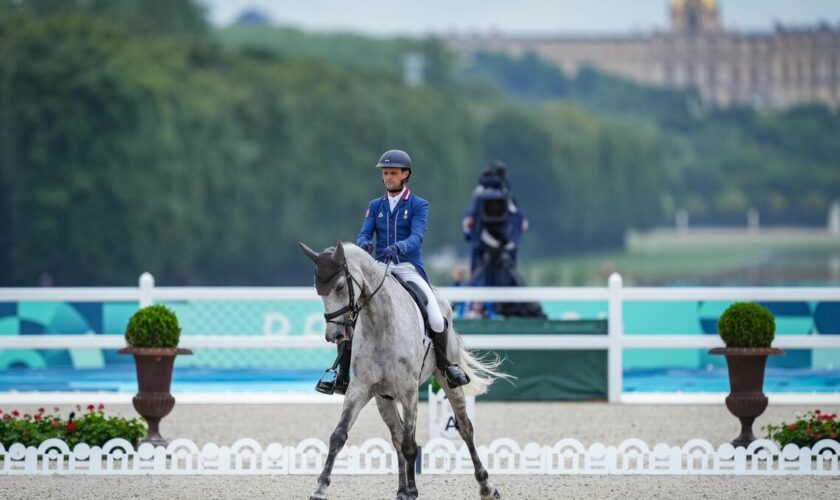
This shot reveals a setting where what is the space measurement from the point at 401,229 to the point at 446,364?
1037mm

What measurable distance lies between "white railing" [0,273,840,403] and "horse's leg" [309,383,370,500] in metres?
7.58

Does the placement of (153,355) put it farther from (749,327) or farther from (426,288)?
(749,327)

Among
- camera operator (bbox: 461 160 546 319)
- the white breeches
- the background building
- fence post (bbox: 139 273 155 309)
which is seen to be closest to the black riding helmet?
the white breeches

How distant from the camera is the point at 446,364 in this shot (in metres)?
11.2

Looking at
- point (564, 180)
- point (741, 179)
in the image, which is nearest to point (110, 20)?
point (564, 180)

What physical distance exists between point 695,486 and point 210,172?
48620mm

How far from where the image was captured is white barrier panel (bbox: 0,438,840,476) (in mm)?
12500

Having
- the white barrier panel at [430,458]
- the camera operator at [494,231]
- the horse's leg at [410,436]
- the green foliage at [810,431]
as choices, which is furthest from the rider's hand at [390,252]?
the camera operator at [494,231]

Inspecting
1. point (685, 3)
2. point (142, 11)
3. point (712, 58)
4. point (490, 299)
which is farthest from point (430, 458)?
point (685, 3)

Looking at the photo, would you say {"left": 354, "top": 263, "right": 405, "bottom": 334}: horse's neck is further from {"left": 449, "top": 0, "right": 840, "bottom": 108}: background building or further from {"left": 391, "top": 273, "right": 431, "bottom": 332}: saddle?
{"left": 449, "top": 0, "right": 840, "bottom": 108}: background building

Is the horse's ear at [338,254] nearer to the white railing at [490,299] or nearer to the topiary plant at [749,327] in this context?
the topiary plant at [749,327]

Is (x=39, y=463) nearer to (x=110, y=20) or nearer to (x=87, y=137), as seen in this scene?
(x=87, y=137)

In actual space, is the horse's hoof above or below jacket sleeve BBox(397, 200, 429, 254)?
below

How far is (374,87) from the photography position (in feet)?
265
